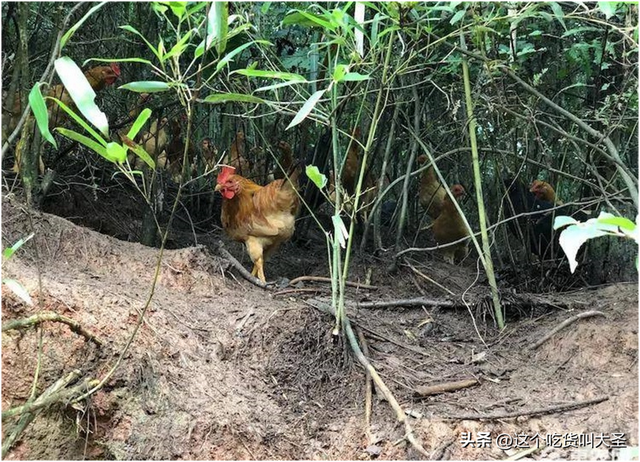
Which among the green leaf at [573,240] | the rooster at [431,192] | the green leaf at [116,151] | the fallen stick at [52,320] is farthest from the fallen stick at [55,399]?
the rooster at [431,192]

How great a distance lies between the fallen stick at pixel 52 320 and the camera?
2.28 meters

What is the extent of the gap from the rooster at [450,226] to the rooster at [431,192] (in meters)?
0.12

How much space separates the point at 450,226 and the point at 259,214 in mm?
2132

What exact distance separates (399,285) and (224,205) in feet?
5.51

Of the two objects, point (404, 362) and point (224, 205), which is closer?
point (404, 362)

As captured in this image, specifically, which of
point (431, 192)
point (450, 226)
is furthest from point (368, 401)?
point (431, 192)

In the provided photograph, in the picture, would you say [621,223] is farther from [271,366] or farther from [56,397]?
[271,366]

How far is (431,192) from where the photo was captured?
6.51 meters

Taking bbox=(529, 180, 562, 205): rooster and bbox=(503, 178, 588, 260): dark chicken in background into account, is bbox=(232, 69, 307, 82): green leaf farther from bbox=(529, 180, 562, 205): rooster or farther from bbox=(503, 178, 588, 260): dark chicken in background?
bbox=(529, 180, 562, 205): rooster

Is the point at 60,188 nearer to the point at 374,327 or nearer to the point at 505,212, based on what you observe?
the point at 374,327

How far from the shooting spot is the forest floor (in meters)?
2.72

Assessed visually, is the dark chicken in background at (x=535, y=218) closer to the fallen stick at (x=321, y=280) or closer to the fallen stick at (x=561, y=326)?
the fallen stick at (x=561, y=326)

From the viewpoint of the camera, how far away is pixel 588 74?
375cm

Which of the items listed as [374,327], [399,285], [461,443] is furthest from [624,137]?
[399,285]
